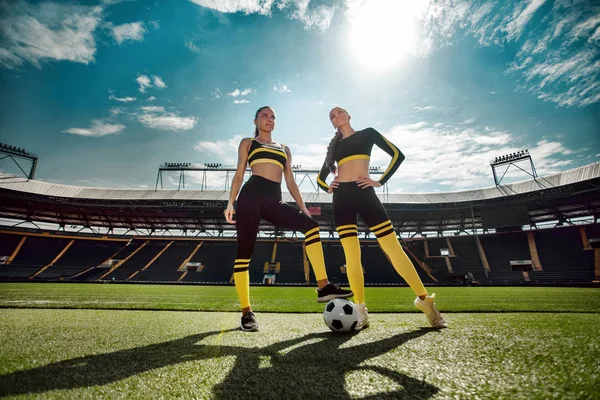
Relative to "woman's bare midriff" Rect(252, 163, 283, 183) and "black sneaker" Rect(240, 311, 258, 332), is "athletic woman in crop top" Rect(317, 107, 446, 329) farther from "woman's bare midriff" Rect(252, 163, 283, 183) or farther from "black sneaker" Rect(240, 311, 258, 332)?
"black sneaker" Rect(240, 311, 258, 332)

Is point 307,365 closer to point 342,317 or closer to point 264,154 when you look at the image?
point 342,317

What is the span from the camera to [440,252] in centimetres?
2725

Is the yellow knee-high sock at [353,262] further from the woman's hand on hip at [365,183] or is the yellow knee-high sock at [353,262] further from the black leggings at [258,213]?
the woman's hand on hip at [365,183]

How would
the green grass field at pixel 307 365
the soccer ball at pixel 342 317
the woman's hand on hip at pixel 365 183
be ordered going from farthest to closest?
the woman's hand on hip at pixel 365 183
the soccer ball at pixel 342 317
the green grass field at pixel 307 365

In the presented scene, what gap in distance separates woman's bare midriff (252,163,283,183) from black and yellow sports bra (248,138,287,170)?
0.05 m

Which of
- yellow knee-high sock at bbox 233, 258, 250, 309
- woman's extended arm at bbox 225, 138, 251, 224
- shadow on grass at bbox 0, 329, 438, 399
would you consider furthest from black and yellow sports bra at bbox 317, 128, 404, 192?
shadow on grass at bbox 0, 329, 438, 399

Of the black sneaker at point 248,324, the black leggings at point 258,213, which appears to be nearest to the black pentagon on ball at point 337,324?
the black sneaker at point 248,324


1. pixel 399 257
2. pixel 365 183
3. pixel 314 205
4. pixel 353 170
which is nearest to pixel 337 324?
pixel 399 257

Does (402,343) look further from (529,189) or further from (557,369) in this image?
(529,189)

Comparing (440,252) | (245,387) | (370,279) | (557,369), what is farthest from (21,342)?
(440,252)

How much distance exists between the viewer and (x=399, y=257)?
2811mm

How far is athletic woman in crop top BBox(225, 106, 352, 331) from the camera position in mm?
2898

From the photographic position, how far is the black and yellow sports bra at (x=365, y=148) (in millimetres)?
3217

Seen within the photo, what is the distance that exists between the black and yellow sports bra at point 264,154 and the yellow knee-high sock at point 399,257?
4.64 feet
